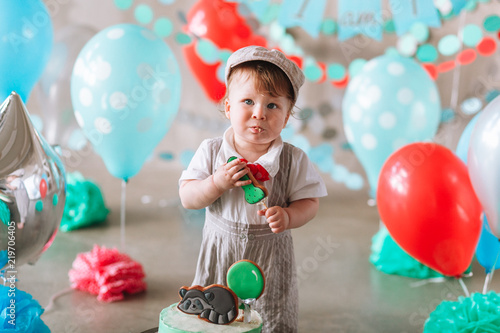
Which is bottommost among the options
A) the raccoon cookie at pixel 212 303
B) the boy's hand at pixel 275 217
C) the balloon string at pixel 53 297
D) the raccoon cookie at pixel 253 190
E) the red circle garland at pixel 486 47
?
the balloon string at pixel 53 297

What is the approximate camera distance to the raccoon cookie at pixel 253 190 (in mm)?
1367

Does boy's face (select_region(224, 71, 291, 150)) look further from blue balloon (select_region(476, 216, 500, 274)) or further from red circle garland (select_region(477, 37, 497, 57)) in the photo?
red circle garland (select_region(477, 37, 497, 57))

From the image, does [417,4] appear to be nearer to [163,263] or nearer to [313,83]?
[313,83]

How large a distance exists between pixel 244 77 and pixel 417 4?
2612 mm

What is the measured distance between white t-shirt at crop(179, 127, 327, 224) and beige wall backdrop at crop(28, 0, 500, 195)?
97.6 inches

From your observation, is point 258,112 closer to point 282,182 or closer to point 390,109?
point 282,182

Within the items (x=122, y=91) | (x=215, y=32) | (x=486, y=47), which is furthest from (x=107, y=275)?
(x=486, y=47)

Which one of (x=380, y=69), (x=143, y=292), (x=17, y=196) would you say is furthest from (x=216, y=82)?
(x=17, y=196)

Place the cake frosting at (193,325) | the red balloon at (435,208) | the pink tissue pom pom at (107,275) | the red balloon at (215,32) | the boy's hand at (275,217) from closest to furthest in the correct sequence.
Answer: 1. the cake frosting at (193,325)
2. the boy's hand at (275,217)
3. the red balloon at (435,208)
4. the pink tissue pom pom at (107,275)
5. the red balloon at (215,32)

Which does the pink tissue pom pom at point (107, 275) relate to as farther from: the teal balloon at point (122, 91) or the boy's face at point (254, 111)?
the boy's face at point (254, 111)

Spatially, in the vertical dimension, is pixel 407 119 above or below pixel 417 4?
below

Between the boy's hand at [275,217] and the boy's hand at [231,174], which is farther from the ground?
the boy's hand at [231,174]

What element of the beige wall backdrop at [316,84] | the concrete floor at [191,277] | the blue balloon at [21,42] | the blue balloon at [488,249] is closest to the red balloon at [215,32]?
the beige wall backdrop at [316,84]

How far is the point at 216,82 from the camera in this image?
3.48m
